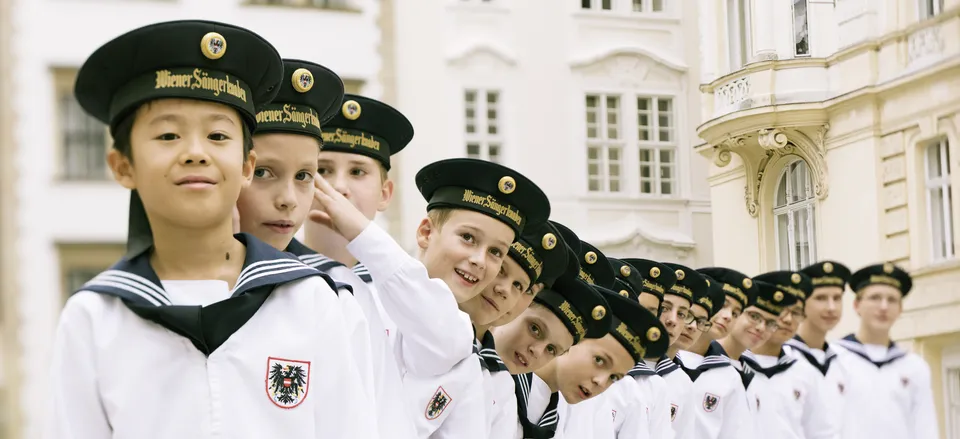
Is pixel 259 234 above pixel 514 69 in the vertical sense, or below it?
below


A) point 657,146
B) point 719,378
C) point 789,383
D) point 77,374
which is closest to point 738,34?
point 657,146

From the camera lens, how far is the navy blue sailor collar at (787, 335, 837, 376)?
25.0ft

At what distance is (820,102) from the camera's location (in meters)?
6.36

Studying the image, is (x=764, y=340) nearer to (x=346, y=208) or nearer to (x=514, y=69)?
(x=514, y=69)

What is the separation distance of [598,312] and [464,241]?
0.92m

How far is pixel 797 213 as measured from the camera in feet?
21.1

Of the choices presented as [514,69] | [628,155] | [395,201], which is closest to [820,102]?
[628,155]

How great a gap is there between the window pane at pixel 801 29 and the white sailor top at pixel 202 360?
15.2ft

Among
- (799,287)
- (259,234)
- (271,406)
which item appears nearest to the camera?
(271,406)

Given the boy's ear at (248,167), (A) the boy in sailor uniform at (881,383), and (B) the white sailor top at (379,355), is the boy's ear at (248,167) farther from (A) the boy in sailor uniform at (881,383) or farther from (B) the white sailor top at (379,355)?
(A) the boy in sailor uniform at (881,383)

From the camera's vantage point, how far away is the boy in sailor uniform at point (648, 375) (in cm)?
536

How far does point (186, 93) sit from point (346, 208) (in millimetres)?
780

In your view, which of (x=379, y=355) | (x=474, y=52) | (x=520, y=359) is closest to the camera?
(x=379, y=355)

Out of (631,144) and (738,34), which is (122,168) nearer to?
(738,34)
